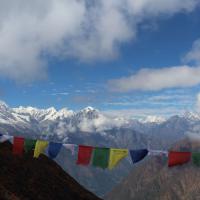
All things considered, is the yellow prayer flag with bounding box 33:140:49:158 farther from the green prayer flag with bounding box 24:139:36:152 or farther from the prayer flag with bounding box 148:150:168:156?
the prayer flag with bounding box 148:150:168:156

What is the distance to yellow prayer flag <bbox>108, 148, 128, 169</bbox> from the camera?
42938mm

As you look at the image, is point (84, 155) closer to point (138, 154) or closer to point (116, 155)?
point (116, 155)

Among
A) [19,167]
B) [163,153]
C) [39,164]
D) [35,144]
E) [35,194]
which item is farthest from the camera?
[39,164]

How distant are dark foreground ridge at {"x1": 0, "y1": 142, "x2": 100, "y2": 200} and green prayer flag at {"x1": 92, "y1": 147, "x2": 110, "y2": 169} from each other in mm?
16151

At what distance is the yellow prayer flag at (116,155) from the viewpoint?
42.9 m

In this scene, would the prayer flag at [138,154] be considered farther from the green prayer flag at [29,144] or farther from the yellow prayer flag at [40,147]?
the green prayer flag at [29,144]

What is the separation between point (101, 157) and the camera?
4356cm

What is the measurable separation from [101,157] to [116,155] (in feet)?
5.11

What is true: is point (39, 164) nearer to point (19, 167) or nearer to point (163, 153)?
point (19, 167)

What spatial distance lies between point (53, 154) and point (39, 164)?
32364 mm

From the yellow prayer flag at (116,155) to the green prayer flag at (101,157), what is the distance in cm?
43

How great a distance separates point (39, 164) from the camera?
75.7 metres

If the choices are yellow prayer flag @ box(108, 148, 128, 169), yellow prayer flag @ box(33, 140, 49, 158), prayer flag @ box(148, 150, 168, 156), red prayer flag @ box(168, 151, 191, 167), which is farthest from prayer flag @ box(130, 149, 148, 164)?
yellow prayer flag @ box(33, 140, 49, 158)

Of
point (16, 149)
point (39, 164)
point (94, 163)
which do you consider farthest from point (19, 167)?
point (94, 163)
